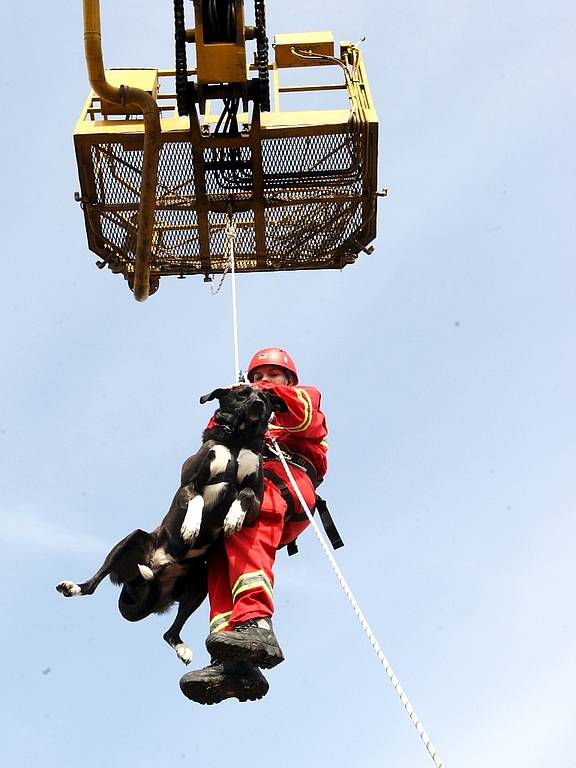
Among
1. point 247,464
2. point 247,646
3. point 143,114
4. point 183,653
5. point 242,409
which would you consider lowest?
point 183,653

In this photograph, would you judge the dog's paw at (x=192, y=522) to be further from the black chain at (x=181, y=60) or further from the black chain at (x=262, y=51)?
the black chain at (x=262, y=51)

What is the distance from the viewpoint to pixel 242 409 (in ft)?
30.3

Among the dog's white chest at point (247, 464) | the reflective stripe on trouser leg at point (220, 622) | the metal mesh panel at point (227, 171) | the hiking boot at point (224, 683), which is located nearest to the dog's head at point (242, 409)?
the dog's white chest at point (247, 464)

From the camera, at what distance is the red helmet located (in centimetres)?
1021

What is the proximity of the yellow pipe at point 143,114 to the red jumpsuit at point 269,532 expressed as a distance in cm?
162

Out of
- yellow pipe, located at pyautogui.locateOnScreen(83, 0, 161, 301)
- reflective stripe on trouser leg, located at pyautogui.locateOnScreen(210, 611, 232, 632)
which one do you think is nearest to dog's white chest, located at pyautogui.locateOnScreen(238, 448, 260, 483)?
reflective stripe on trouser leg, located at pyautogui.locateOnScreen(210, 611, 232, 632)

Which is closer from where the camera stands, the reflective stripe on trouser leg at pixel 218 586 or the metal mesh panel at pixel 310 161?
the reflective stripe on trouser leg at pixel 218 586

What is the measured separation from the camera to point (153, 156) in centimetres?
998

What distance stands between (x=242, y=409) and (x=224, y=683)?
5.95 ft

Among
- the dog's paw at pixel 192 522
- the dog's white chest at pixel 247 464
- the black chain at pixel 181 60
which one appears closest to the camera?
the dog's paw at pixel 192 522

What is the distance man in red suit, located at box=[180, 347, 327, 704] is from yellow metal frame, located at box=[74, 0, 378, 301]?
61.3 inches

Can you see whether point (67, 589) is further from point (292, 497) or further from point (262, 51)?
point (262, 51)

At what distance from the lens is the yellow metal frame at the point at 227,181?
34.6 feet

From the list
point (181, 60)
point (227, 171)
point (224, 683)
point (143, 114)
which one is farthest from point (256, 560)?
point (181, 60)
